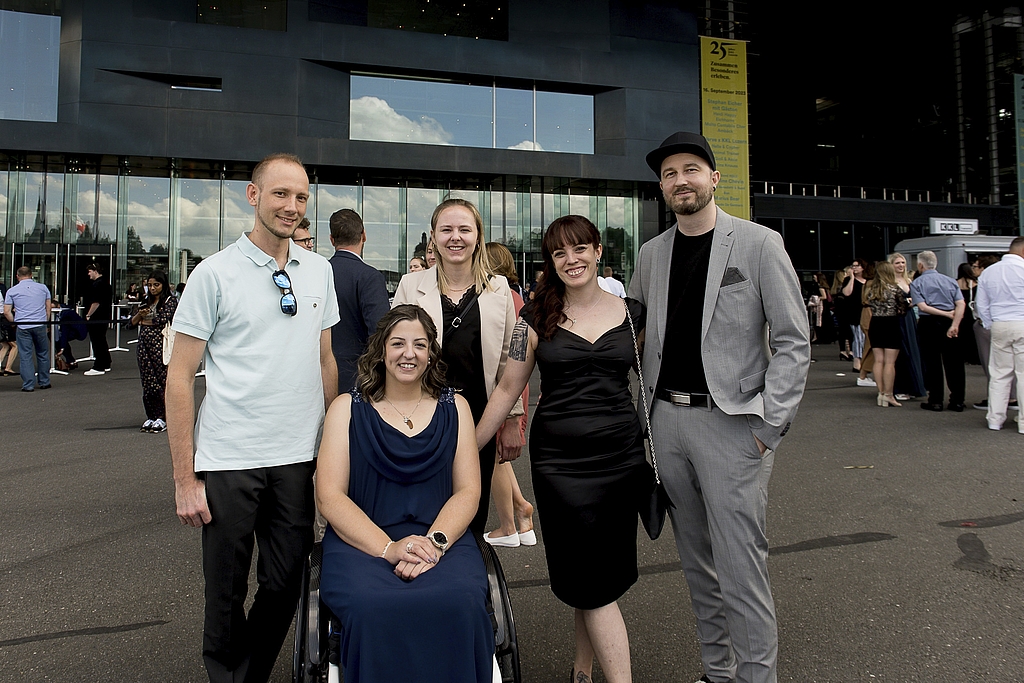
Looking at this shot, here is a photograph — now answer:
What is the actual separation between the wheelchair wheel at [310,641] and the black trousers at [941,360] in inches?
363

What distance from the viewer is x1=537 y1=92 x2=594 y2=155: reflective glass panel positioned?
21.9 m

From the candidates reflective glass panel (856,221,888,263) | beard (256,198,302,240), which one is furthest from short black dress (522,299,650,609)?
reflective glass panel (856,221,888,263)

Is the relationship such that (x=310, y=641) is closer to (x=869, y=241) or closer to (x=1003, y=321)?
(x=1003, y=321)

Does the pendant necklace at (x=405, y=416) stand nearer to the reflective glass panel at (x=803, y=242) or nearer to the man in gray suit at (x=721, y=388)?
the man in gray suit at (x=721, y=388)

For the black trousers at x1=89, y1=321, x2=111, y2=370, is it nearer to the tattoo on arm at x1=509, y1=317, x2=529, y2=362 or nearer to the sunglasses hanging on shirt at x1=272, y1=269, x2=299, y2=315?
the sunglasses hanging on shirt at x1=272, y1=269, x2=299, y2=315

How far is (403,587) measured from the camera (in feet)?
7.03

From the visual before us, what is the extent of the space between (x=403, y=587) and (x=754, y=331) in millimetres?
1547

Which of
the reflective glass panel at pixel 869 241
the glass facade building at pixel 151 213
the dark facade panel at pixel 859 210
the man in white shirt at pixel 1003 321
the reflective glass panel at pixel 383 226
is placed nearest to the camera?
the man in white shirt at pixel 1003 321

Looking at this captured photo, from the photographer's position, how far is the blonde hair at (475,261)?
129 inches

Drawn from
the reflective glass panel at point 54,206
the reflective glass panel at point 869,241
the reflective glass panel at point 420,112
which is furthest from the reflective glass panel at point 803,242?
the reflective glass panel at point 54,206

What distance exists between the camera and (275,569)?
249cm

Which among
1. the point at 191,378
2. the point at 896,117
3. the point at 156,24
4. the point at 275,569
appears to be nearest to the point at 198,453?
the point at 191,378

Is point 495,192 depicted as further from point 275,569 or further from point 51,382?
point 275,569

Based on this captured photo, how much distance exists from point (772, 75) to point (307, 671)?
38.3 m
